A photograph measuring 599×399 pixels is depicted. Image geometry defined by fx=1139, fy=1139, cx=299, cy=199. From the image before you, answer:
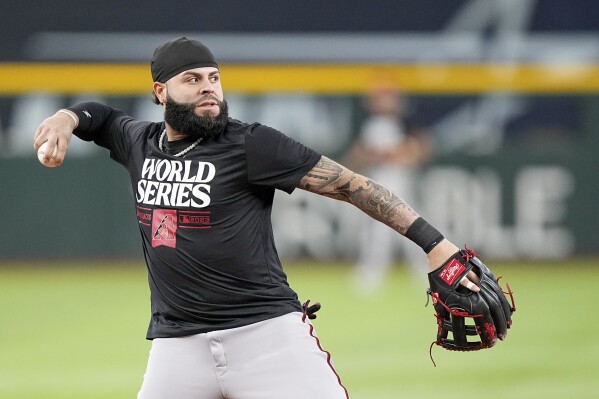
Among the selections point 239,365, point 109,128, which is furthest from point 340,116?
point 239,365

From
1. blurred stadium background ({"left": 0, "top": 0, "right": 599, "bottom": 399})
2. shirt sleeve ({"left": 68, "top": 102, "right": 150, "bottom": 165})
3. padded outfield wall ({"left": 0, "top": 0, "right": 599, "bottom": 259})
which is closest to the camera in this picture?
A: shirt sleeve ({"left": 68, "top": 102, "right": 150, "bottom": 165})

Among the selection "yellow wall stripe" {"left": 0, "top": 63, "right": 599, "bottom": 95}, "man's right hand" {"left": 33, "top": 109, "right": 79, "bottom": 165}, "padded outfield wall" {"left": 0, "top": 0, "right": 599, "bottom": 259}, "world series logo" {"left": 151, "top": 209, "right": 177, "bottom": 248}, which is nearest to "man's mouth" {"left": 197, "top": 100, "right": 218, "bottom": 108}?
"world series logo" {"left": 151, "top": 209, "right": 177, "bottom": 248}

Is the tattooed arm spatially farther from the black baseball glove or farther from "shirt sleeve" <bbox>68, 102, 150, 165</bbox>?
"shirt sleeve" <bbox>68, 102, 150, 165</bbox>

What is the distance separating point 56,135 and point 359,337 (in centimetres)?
603

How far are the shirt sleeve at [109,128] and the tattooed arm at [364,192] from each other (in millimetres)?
991

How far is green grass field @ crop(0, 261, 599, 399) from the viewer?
28.2ft

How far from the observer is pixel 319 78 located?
1597 centimetres

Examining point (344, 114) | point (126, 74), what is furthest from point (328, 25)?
point (126, 74)

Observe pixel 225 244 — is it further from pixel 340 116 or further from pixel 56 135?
pixel 340 116

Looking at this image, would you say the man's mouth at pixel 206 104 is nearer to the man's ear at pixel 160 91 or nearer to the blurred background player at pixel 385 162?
the man's ear at pixel 160 91

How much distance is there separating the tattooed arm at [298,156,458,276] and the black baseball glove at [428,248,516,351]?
0.06m

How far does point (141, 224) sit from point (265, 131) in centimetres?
73

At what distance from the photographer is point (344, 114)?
15953 mm

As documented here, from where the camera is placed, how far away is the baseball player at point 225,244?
4812 mm
